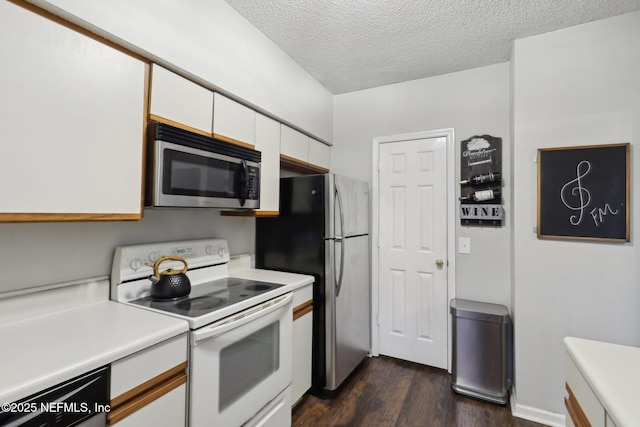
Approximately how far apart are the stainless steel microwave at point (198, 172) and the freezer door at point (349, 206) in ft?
2.00

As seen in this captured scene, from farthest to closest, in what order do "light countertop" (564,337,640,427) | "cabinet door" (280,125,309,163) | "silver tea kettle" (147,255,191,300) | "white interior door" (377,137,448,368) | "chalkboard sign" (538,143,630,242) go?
"white interior door" (377,137,448,368) < "cabinet door" (280,125,309,163) < "chalkboard sign" (538,143,630,242) < "silver tea kettle" (147,255,191,300) < "light countertop" (564,337,640,427)

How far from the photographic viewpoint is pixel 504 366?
2180 mm

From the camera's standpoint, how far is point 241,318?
1452 millimetres

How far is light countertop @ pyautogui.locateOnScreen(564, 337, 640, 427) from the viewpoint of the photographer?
755 millimetres

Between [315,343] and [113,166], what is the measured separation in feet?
5.66

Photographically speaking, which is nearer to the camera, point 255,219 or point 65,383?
point 65,383

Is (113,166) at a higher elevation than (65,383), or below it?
higher

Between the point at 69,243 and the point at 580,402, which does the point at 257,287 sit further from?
the point at 580,402

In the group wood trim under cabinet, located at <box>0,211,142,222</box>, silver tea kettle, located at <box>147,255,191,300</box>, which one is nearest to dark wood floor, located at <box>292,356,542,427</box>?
silver tea kettle, located at <box>147,255,191,300</box>

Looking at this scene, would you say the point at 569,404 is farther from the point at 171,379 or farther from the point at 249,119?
the point at 249,119

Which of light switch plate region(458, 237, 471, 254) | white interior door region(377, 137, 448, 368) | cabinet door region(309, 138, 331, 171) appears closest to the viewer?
light switch plate region(458, 237, 471, 254)

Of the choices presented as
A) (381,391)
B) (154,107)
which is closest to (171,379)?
(154,107)

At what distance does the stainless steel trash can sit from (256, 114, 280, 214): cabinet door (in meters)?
1.63

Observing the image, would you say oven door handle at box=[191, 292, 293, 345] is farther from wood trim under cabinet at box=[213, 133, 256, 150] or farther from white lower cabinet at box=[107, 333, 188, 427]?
wood trim under cabinet at box=[213, 133, 256, 150]
